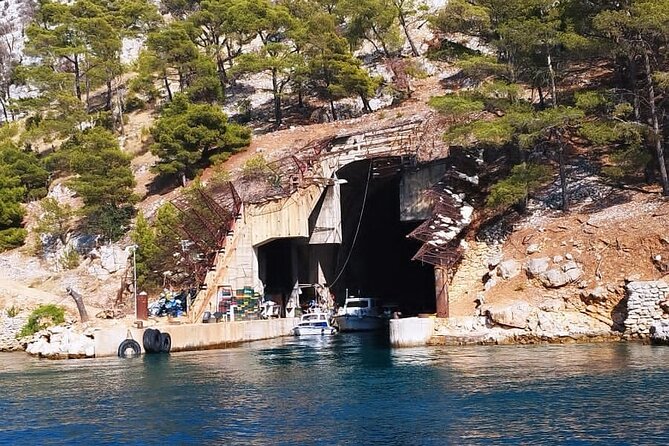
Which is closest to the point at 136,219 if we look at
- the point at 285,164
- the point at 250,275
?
the point at 285,164

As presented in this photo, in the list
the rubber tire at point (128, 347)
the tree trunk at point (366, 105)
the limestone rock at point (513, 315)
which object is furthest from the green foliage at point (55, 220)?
the limestone rock at point (513, 315)

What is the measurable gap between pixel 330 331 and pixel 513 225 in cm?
1517

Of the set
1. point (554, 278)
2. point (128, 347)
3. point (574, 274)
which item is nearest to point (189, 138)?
point (128, 347)

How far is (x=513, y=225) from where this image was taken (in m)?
54.0

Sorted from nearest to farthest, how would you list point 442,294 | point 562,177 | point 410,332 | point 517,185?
point 410,332, point 442,294, point 517,185, point 562,177

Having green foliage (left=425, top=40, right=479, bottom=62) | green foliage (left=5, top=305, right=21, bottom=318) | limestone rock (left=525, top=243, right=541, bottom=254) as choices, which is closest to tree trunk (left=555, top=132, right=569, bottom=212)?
limestone rock (left=525, top=243, right=541, bottom=254)

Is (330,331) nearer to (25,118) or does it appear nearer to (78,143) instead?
(78,143)

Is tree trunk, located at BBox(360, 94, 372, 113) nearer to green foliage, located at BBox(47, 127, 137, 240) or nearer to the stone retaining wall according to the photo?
green foliage, located at BBox(47, 127, 137, 240)

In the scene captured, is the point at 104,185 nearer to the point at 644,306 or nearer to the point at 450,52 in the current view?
the point at 450,52

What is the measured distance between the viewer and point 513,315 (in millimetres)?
45312

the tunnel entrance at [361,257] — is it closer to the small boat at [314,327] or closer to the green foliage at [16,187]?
the small boat at [314,327]

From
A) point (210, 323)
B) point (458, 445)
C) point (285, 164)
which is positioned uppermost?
point (285, 164)

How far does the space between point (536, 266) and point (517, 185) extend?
6321 mm

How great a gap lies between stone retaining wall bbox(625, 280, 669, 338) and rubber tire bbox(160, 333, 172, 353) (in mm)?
24298
